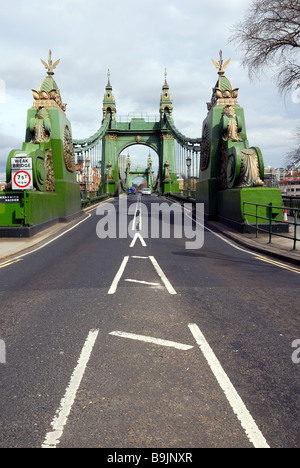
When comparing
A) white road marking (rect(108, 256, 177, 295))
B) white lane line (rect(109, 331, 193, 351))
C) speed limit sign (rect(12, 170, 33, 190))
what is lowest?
white lane line (rect(109, 331, 193, 351))

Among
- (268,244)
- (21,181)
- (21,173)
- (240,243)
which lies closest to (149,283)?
(268,244)

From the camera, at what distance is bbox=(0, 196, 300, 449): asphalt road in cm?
264

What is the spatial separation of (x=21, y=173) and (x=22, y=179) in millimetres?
307

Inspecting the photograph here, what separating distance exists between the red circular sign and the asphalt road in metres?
8.09

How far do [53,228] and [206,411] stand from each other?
15.9 meters

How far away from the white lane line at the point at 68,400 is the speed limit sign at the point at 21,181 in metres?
12.1

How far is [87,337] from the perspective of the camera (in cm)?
437

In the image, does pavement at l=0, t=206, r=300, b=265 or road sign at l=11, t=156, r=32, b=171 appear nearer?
pavement at l=0, t=206, r=300, b=265

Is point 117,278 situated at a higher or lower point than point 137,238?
lower

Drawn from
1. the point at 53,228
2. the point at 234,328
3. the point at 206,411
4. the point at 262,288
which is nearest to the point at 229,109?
the point at 53,228

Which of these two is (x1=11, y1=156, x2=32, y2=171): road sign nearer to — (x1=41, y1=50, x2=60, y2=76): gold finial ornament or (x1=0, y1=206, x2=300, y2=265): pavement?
(x1=0, y1=206, x2=300, y2=265): pavement

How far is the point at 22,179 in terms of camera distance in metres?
A: 15.1

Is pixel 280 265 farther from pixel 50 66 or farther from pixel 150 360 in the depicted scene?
pixel 50 66

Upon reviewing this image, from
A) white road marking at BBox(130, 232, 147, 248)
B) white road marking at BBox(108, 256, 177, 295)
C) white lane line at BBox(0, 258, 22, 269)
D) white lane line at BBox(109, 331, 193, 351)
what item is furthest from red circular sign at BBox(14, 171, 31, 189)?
white lane line at BBox(109, 331, 193, 351)
